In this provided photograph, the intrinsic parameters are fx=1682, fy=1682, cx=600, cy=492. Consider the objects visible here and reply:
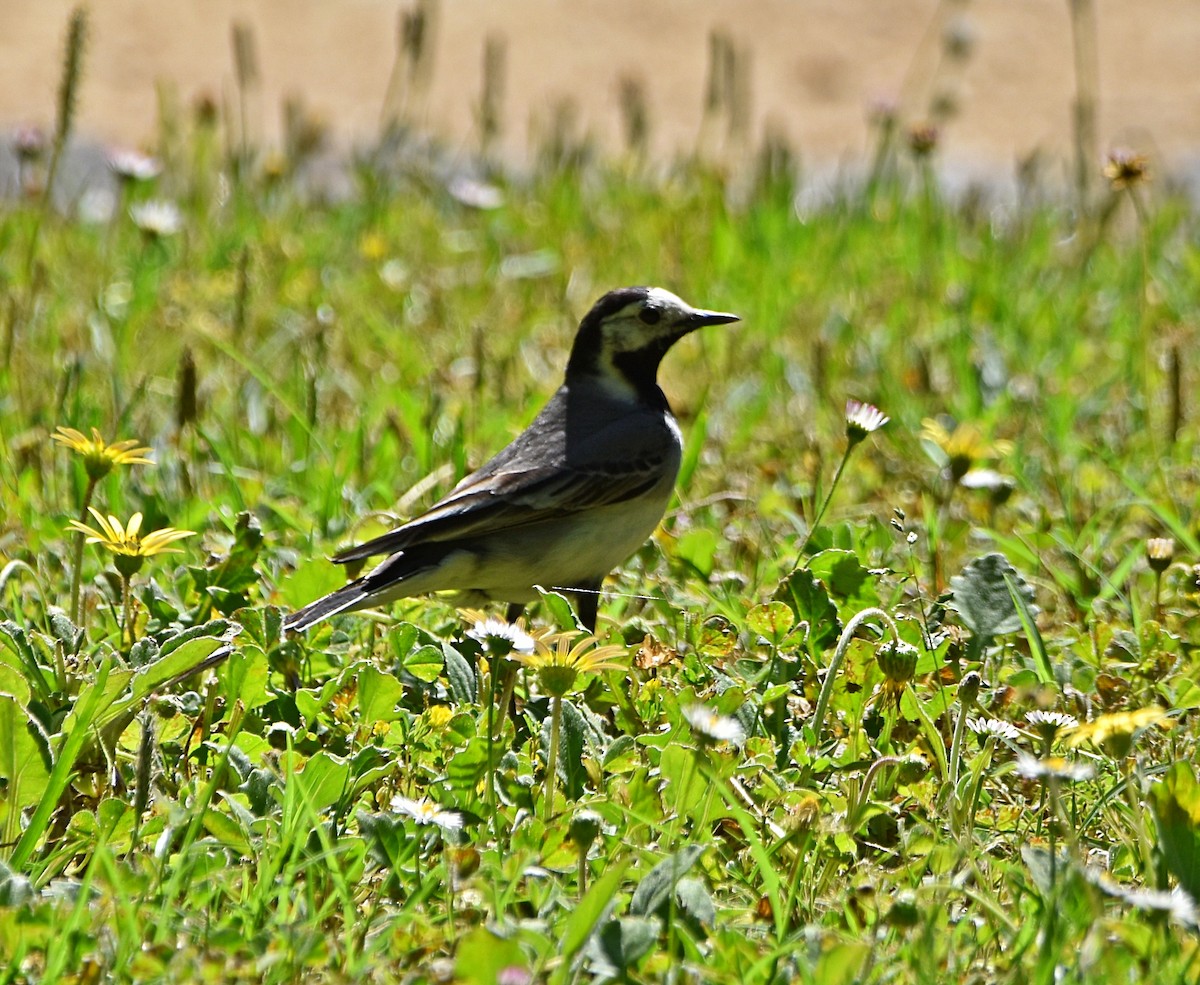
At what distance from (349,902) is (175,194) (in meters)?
6.23

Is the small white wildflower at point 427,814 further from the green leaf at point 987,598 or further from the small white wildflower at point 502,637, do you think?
the green leaf at point 987,598

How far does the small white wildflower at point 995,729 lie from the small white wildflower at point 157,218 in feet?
13.2

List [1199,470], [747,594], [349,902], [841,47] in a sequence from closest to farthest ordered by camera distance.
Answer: [349,902]
[747,594]
[1199,470]
[841,47]

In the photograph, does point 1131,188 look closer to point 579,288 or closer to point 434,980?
point 579,288

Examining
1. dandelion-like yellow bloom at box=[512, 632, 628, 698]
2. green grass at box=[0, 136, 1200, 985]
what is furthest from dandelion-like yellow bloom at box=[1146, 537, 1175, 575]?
dandelion-like yellow bloom at box=[512, 632, 628, 698]

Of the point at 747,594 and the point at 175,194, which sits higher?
the point at 175,194

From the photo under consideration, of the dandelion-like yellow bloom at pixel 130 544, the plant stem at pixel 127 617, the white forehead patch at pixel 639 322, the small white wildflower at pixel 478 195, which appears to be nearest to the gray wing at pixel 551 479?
the white forehead patch at pixel 639 322

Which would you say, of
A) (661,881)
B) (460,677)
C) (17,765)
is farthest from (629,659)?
(17,765)

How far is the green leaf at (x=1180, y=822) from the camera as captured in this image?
297cm

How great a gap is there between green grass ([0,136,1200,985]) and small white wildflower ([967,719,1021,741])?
0.06m

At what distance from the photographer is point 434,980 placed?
8.68 ft

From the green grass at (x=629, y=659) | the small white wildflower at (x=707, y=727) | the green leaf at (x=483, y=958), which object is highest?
the small white wildflower at (x=707, y=727)

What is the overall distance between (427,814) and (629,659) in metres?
0.71

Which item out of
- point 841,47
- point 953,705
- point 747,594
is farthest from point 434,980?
point 841,47
